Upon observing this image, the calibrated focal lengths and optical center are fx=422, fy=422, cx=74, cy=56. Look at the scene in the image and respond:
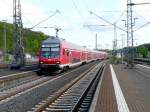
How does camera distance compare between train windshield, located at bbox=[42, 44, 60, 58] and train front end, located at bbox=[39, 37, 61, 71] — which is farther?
train windshield, located at bbox=[42, 44, 60, 58]

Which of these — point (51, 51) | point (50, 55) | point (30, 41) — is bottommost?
point (50, 55)

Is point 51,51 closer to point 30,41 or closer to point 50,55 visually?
point 50,55

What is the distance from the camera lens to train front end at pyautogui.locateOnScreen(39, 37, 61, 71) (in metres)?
37.8

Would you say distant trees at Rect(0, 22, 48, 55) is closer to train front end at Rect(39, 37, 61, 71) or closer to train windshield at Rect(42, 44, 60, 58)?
train front end at Rect(39, 37, 61, 71)

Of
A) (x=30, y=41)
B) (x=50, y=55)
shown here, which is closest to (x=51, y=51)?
(x=50, y=55)

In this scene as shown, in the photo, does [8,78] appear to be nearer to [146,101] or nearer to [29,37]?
[146,101]

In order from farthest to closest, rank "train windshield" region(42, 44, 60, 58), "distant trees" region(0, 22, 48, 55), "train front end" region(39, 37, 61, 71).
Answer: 1. "distant trees" region(0, 22, 48, 55)
2. "train windshield" region(42, 44, 60, 58)
3. "train front end" region(39, 37, 61, 71)

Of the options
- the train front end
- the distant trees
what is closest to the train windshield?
the train front end

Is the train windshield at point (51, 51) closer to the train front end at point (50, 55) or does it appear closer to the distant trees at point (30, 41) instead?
the train front end at point (50, 55)

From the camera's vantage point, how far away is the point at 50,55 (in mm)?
38188

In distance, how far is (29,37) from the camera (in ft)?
473

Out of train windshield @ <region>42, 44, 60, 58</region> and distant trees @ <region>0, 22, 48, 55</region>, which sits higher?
distant trees @ <region>0, 22, 48, 55</region>

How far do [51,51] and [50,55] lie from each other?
14.7 inches

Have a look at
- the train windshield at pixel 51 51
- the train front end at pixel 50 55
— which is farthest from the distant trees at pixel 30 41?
the train windshield at pixel 51 51
